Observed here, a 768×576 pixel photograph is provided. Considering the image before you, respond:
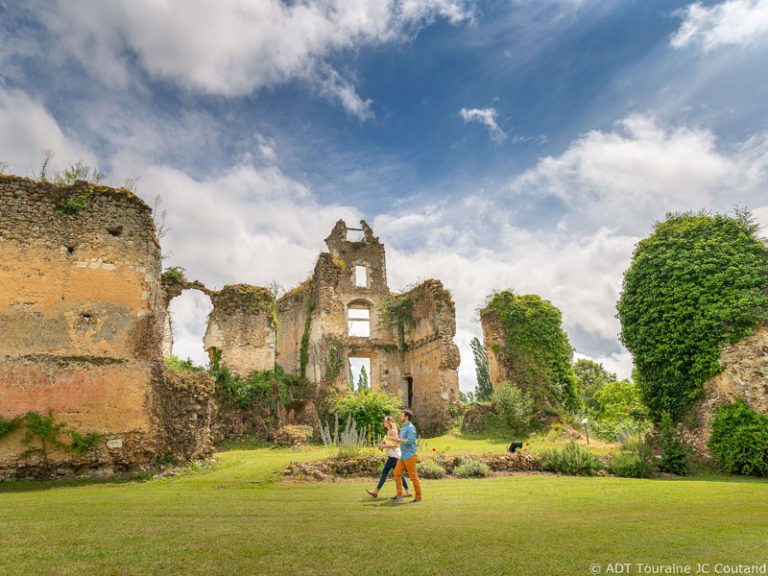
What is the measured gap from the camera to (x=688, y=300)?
14375mm

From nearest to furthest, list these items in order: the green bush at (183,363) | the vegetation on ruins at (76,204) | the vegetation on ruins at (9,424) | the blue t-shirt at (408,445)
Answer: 1. the blue t-shirt at (408,445)
2. the vegetation on ruins at (9,424)
3. the vegetation on ruins at (76,204)
4. the green bush at (183,363)

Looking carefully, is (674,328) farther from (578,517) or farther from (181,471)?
(181,471)

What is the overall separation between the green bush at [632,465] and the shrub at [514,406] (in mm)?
8648

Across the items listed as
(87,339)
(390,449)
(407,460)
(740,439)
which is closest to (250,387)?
(87,339)

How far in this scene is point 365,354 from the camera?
1193 inches

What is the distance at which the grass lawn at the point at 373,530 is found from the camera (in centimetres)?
447

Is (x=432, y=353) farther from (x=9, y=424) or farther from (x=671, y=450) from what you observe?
(x=9, y=424)

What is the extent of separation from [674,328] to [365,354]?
18.6 m

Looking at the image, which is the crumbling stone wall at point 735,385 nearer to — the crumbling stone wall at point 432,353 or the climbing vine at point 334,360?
the crumbling stone wall at point 432,353

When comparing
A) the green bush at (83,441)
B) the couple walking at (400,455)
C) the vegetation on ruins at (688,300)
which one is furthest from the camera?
the vegetation on ruins at (688,300)

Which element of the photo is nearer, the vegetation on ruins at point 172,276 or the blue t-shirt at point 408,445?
the blue t-shirt at point 408,445

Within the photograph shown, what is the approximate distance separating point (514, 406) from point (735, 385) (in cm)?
975

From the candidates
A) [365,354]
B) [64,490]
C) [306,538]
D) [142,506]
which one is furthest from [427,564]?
[365,354]

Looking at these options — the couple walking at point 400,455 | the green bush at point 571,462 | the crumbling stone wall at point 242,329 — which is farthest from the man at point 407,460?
the crumbling stone wall at point 242,329
